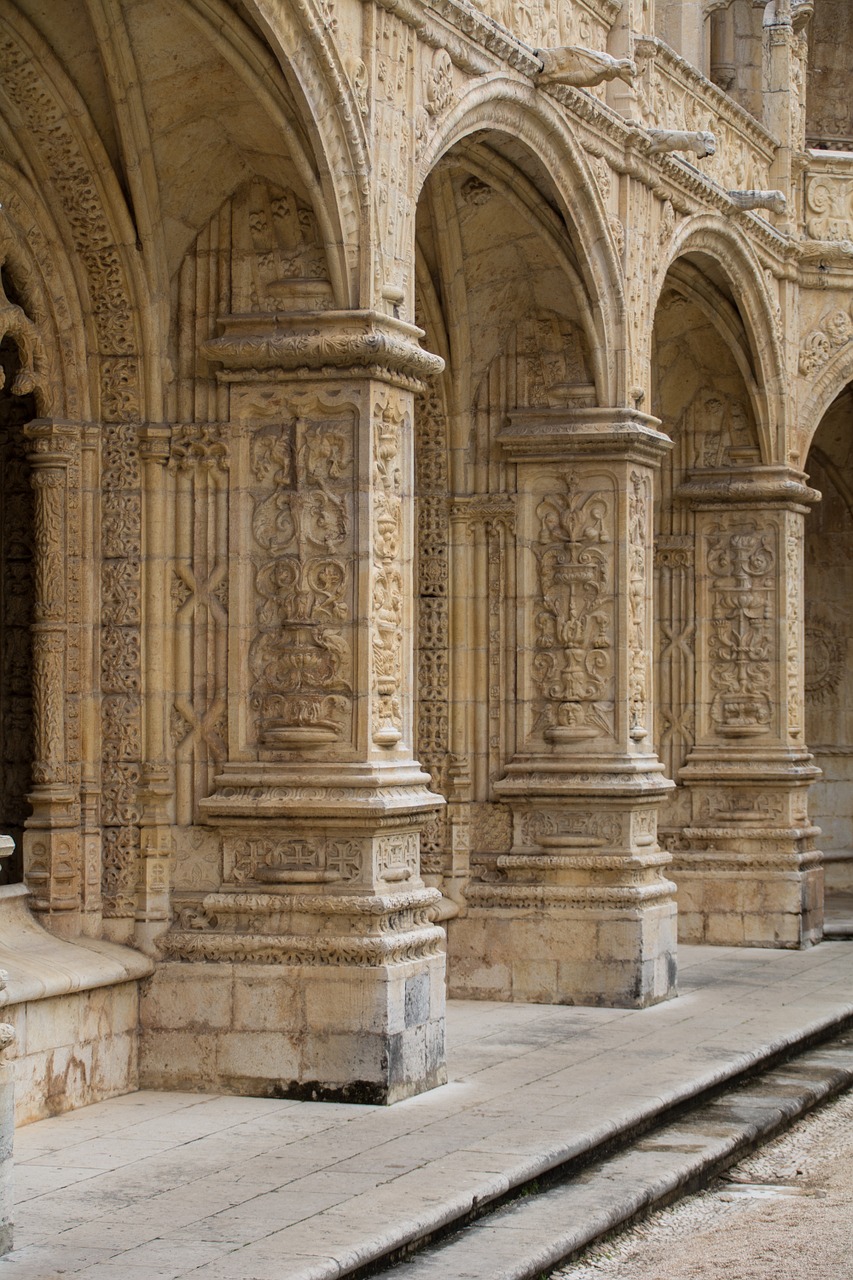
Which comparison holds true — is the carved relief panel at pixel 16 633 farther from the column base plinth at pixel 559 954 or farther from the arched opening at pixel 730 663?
the arched opening at pixel 730 663

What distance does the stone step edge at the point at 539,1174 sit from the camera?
627cm

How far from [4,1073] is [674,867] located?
9096 millimetres

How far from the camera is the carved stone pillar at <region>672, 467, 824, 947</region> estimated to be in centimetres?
1474

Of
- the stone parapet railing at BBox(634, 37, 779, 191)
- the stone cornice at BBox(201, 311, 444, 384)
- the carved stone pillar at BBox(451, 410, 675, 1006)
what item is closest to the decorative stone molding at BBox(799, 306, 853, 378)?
Answer: the stone parapet railing at BBox(634, 37, 779, 191)

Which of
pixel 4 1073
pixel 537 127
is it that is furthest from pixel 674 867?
pixel 4 1073

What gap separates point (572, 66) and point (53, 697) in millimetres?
Result: 3978

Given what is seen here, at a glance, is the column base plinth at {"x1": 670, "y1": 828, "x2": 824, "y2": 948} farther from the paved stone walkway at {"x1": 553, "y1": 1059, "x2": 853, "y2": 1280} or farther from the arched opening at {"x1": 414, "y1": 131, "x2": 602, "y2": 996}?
the paved stone walkway at {"x1": 553, "y1": 1059, "x2": 853, "y2": 1280}

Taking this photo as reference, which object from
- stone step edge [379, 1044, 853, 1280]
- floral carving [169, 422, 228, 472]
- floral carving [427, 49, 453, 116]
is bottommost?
stone step edge [379, 1044, 853, 1280]

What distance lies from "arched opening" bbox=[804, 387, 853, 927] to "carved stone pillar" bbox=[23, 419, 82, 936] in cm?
1124

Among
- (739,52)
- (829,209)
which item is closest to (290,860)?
(829,209)

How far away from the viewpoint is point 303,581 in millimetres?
8859

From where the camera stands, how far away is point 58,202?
8.87 metres

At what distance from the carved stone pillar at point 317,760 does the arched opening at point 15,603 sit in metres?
0.83

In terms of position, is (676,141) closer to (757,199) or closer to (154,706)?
(757,199)
